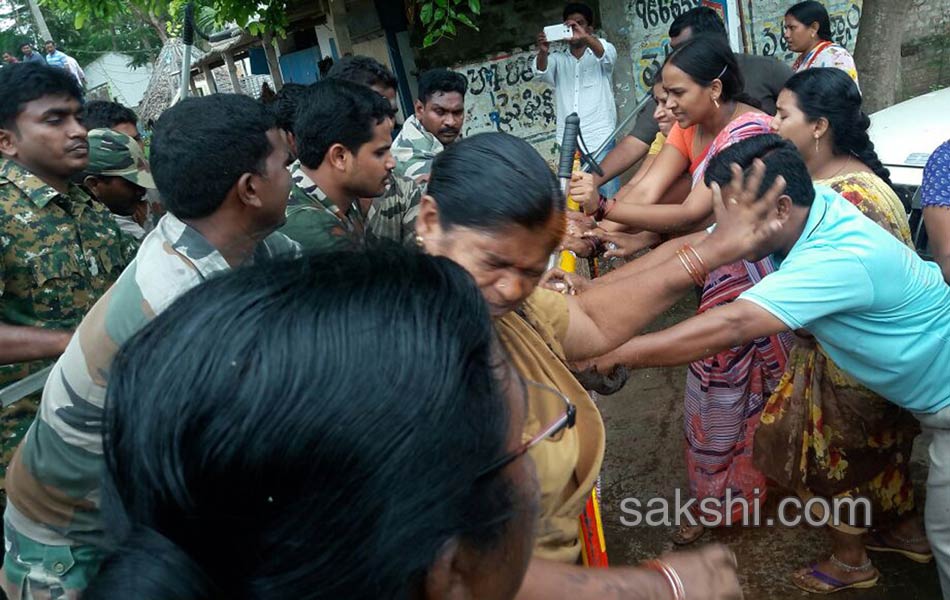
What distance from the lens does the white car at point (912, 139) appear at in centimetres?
330

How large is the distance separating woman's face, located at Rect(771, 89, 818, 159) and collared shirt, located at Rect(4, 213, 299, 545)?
6.65ft

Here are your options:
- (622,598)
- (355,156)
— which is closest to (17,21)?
(355,156)

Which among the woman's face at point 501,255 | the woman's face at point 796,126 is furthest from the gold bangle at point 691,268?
the woman's face at point 796,126

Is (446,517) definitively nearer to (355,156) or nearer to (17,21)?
(355,156)

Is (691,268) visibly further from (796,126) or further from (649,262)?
(796,126)

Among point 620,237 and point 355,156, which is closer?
point 355,156

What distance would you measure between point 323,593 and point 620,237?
9.20 feet

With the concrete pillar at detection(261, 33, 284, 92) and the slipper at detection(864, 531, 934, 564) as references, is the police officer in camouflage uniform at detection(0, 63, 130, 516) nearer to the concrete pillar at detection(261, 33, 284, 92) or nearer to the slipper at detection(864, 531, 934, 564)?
the slipper at detection(864, 531, 934, 564)

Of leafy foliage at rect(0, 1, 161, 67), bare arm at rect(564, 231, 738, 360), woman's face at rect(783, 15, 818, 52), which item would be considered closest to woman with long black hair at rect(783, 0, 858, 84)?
woman's face at rect(783, 15, 818, 52)

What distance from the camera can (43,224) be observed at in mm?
2502

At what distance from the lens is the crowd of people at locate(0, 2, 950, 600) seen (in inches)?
27.3

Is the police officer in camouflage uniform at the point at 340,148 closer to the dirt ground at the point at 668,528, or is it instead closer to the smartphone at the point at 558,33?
the dirt ground at the point at 668,528

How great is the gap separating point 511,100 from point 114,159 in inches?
207

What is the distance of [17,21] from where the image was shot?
29.7 metres
